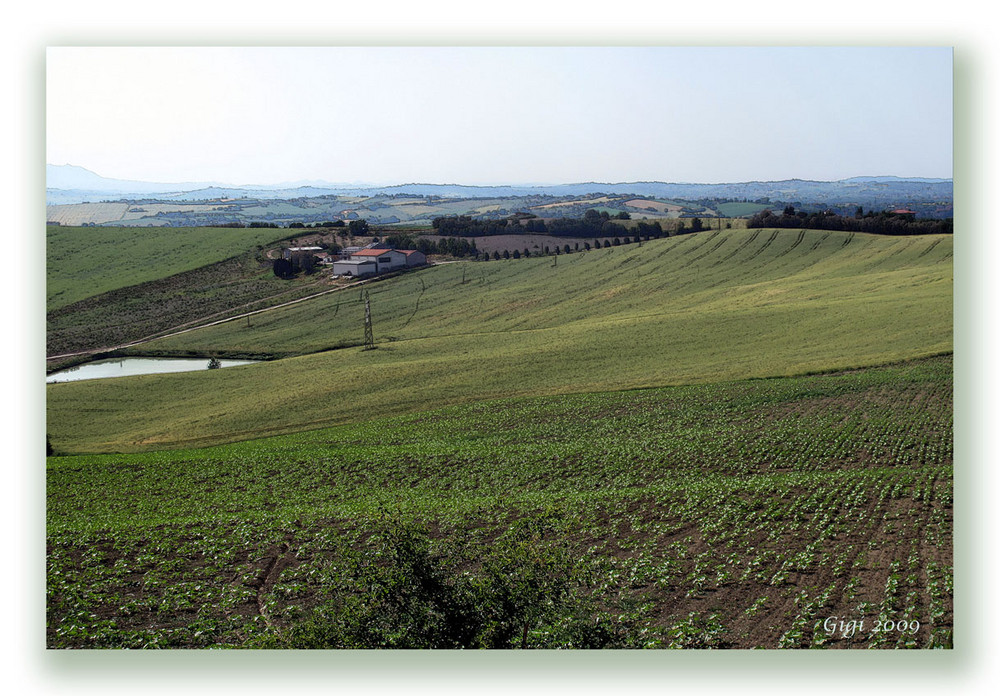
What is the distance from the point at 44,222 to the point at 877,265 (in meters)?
20.1

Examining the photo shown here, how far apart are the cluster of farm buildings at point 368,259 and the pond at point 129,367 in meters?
3.31

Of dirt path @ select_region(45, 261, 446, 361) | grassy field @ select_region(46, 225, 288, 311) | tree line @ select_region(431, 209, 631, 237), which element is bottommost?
dirt path @ select_region(45, 261, 446, 361)

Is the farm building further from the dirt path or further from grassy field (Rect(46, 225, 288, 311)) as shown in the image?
the dirt path

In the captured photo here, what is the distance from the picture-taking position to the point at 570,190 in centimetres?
1534

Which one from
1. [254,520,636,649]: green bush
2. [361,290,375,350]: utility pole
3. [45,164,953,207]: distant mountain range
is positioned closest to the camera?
[254,520,636,649]: green bush

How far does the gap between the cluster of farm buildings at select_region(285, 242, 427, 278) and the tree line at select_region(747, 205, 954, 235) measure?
858 cm

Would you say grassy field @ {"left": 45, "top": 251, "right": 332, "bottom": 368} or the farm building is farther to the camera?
the farm building

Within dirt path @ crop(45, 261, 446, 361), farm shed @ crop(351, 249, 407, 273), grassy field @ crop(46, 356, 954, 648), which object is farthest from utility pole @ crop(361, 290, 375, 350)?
grassy field @ crop(46, 356, 954, 648)

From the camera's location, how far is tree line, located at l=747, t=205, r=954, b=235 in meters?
14.7

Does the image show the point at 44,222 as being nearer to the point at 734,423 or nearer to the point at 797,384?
the point at 734,423

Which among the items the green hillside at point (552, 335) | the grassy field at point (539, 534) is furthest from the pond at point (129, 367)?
the grassy field at point (539, 534)

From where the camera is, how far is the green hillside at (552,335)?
695 inches

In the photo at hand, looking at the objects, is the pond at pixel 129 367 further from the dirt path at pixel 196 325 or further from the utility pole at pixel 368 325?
the utility pole at pixel 368 325

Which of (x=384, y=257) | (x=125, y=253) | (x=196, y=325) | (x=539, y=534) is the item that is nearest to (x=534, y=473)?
(x=539, y=534)
